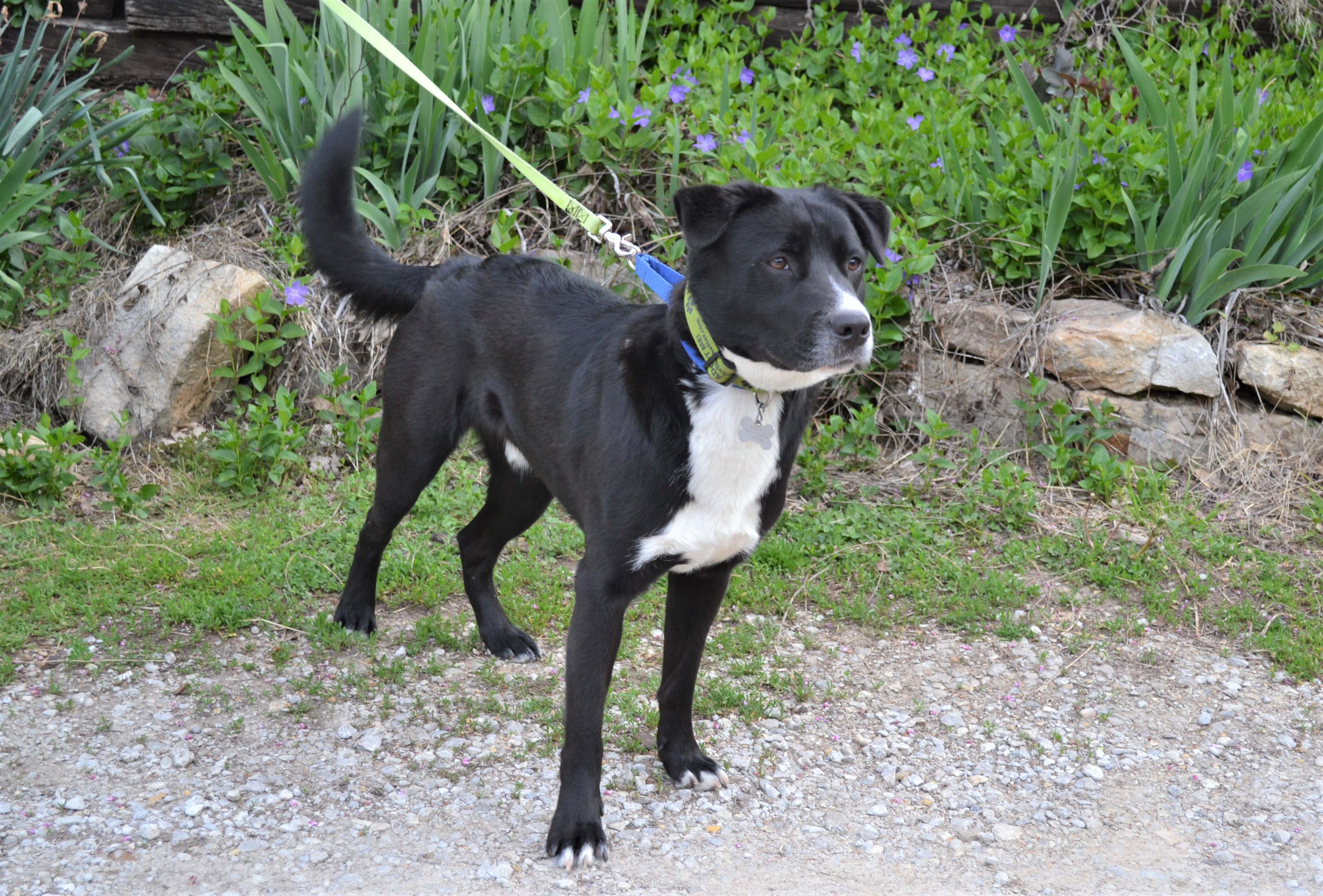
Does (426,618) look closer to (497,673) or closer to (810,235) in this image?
(497,673)

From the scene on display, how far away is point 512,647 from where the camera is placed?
3.59m

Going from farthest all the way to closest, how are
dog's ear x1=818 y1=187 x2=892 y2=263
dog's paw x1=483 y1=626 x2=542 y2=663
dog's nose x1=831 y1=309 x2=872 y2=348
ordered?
1. dog's paw x1=483 y1=626 x2=542 y2=663
2. dog's ear x1=818 y1=187 x2=892 y2=263
3. dog's nose x1=831 y1=309 x2=872 y2=348

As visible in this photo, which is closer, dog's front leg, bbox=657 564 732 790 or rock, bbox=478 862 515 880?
rock, bbox=478 862 515 880

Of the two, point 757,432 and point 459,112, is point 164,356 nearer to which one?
point 459,112

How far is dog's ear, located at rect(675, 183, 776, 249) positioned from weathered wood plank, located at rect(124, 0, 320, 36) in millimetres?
4401

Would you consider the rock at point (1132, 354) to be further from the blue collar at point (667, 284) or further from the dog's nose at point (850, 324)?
the dog's nose at point (850, 324)

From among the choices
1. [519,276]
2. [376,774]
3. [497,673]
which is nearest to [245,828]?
[376,774]

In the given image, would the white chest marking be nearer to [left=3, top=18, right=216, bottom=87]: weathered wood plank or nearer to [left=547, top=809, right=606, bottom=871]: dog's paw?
[left=547, top=809, right=606, bottom=871]: dog's paw

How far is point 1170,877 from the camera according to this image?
103 inches

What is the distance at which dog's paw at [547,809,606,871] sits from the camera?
2.57 meters

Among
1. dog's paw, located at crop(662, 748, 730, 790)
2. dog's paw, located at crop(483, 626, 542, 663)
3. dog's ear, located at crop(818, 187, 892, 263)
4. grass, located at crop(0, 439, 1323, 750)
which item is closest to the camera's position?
dog's ear, located at crop(818, 187, 892, 263)

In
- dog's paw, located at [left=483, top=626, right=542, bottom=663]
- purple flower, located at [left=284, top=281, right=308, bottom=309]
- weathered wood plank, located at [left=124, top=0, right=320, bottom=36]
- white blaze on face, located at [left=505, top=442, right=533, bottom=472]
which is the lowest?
dog's paw, located at [left=483, top=626, right=542, bottom=663]

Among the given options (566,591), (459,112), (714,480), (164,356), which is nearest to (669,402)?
(714,480)

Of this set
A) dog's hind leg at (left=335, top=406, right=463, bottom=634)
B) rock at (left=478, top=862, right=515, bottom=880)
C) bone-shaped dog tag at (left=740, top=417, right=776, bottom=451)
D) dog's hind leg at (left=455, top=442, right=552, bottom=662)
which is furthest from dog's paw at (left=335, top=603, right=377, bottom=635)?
bone-shaped dog tag at (left=740, top=417, right=776, bottom=451)
